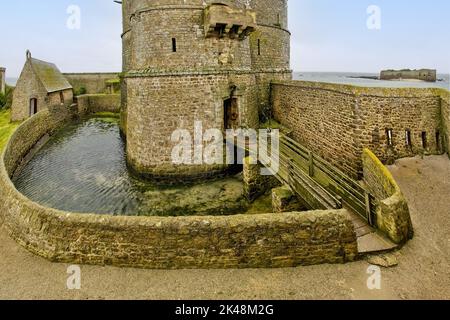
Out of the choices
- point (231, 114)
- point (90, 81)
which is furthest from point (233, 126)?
point (90, 81)

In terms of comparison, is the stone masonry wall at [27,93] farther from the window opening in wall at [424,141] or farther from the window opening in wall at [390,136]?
the window opening in wall at [424,141]

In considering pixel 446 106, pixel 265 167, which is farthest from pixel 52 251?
pixel 446 106

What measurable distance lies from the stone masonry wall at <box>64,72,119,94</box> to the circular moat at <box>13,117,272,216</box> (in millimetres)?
19584

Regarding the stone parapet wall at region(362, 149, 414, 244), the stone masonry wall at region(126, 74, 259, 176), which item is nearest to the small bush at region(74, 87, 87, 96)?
the stone masonry wall at region(126, 74, 259, 176)

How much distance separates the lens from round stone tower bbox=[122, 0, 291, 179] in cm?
1183

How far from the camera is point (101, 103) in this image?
95.9ft

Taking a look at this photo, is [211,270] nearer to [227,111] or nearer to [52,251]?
[52,251]

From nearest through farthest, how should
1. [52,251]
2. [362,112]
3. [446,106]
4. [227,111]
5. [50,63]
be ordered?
[52,251], [446,106], [362,112], [227,111], [50,63]

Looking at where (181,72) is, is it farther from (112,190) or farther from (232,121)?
(112,190)

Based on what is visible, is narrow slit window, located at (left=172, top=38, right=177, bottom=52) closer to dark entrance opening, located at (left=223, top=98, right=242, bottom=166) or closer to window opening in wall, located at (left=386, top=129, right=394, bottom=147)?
dark entrance opening, located at (left=223, top=98, right=242, bottom=166)

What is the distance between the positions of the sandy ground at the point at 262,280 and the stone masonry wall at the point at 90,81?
32.2m

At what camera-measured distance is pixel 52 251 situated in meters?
6.60

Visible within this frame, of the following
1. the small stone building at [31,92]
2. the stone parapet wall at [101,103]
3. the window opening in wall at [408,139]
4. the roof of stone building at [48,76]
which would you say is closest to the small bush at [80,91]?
the roof of stone building at [48,76]

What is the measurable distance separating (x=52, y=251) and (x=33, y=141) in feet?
48.1
